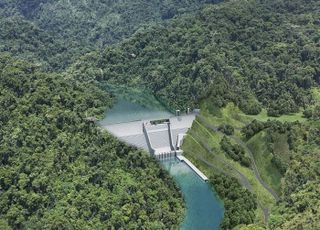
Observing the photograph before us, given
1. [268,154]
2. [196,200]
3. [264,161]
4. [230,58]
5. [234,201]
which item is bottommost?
[196,200]

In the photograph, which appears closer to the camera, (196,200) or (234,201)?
(234,201)

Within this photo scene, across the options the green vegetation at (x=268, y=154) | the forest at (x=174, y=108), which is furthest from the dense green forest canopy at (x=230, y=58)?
the green vegetation at (x=268, y=154)

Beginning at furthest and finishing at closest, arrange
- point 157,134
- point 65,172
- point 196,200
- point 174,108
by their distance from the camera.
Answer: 1. point 174,108
2. point 157,134
3. point 196,200
4. point 65,172

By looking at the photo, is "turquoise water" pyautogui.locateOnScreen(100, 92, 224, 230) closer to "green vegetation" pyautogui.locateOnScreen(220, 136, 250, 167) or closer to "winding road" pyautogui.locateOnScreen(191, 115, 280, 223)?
"winding road" pyautogui.locateOnScreen(191, 115, 280, 223)

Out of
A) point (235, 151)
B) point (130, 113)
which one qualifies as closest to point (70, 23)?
point (130, 113)

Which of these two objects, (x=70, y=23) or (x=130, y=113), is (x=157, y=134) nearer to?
(x=130, y=113)

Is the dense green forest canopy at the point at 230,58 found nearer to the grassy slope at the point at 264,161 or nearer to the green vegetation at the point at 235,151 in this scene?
the green vegetation at the point at 235,151
